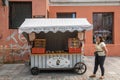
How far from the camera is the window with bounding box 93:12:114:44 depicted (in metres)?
21.2

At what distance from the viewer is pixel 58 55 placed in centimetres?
1290

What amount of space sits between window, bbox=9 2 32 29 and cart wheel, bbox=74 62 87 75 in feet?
16.5

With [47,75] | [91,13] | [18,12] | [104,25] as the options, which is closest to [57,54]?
[47,75]

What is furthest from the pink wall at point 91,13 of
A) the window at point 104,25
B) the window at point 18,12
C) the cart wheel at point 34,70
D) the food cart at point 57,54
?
the cart wheel at point 34,70

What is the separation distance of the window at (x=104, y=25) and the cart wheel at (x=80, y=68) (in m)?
8.61

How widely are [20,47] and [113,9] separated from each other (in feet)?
25.5

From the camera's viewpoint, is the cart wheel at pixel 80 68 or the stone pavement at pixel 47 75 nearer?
the stone pavement at pixel 47 75

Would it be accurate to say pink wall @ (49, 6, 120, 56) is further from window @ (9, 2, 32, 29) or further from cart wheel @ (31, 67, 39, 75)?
cart wheel @ (31, 67, 39, 75)

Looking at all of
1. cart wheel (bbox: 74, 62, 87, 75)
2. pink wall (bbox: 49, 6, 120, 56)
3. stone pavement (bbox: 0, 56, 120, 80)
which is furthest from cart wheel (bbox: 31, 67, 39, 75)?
pink wall (bbox: 49, 6, 120, 56)

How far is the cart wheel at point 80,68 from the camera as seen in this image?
12867mm

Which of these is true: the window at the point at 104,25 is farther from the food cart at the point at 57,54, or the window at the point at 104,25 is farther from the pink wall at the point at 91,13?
the food cart at the point at 57,54

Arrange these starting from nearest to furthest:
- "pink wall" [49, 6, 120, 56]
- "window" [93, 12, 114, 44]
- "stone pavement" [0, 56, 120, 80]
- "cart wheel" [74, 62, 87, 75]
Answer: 1. "stone pavement" [0, 56, 120, 80]
2. "cart wheel" [74, 62, 87, 75]
3. "pink wall" [49, 6, 120, 56]
4. "window" [93, 12, 114, 44]

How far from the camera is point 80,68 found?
12.9 m

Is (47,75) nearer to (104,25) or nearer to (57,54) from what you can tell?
(57,54)
